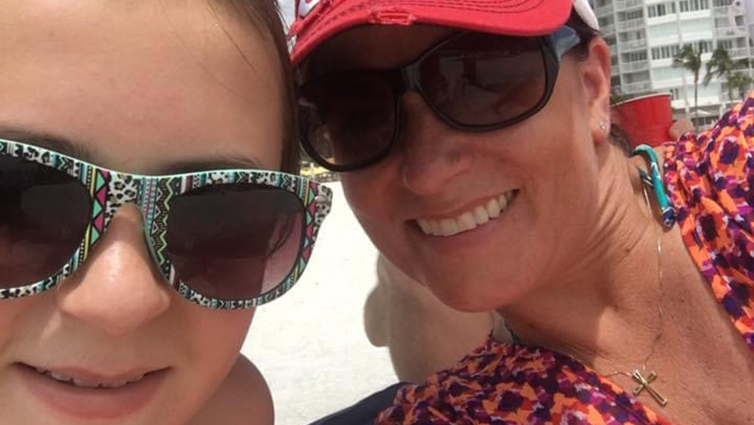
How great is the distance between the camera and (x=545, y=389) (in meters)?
1.29

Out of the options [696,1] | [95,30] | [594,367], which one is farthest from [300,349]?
[696,1]

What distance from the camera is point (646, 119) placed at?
224cm

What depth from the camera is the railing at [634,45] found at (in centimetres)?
5097

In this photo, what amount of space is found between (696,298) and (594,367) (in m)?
0.25

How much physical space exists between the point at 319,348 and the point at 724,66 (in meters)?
52.1

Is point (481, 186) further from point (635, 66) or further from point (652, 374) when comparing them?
point (635, 66)

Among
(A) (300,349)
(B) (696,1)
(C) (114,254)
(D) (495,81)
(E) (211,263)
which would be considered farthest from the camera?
(B) (696,1)

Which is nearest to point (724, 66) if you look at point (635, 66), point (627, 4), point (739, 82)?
point (739, 82)

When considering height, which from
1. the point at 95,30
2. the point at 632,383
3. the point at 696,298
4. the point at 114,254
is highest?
the point at 95,30

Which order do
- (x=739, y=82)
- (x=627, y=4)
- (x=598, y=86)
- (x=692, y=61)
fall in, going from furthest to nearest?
(x=739, y=82), (x=692, y=61), (x=627, y=4), (x=598, y=86)

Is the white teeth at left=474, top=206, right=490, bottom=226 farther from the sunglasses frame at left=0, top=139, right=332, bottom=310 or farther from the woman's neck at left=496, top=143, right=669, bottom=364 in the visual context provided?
the sunglasses frame at left=0, top=139, right=332, bottom=310

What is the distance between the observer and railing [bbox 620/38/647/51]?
50969mm

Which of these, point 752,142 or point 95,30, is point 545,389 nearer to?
point 752,142

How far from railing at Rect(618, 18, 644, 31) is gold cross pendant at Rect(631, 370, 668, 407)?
54726 millimetres
